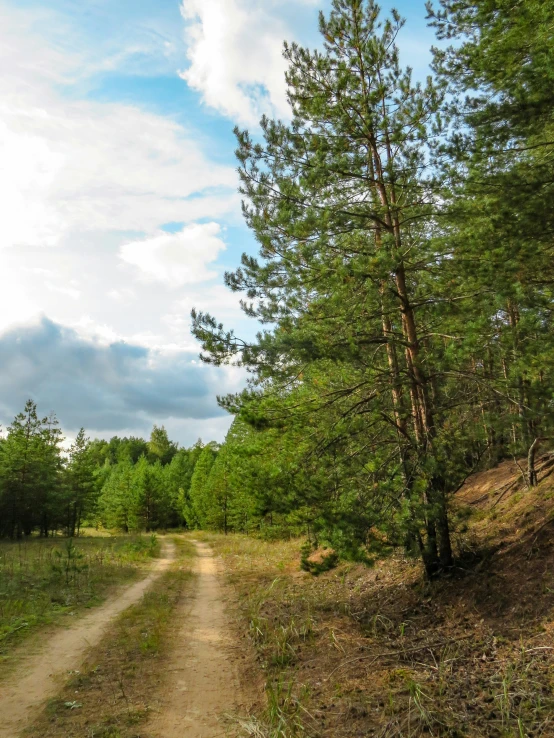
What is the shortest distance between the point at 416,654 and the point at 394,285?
6.66 m

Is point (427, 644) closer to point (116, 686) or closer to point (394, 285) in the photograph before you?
point (116, 686)

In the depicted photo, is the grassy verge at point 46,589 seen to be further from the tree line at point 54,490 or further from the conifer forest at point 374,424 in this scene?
the tree line at point 54,490

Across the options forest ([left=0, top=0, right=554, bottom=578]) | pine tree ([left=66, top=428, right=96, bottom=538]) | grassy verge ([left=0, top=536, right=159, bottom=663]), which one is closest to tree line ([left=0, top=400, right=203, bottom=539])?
pine tree ([left=66, top=428, right=96, bottom=538])

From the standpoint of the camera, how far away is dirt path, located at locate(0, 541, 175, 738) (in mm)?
5512

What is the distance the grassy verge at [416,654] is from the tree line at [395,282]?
110 centimetres

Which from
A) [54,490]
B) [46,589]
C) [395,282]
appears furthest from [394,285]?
[54,490]

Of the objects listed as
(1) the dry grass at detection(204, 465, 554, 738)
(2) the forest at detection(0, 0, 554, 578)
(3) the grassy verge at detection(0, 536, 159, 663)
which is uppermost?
(2) the forest at detection(0, 0, 554, 578)

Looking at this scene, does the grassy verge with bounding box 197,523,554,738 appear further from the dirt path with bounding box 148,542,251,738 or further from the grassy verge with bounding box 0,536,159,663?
the grassy verge with bounding box 0,536,159,663

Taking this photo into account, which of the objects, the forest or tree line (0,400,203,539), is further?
tree line (0,400,203,539)

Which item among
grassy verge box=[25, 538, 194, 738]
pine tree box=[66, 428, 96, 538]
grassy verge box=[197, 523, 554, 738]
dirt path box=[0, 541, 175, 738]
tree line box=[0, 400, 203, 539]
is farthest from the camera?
pine tree box=[66, 428, 96, 538]

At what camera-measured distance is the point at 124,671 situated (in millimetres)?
6820

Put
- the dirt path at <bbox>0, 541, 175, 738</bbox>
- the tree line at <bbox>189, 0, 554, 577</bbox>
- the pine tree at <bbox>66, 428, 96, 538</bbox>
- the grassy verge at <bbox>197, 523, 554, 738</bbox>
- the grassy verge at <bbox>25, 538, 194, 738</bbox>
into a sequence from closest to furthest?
the grassy verge at <bbox>197, 523, 554, 738</bbox>, the grassy verge at <bbox>25, 538, 194, 738</bbox>, the dirt path at <bbox>0, 541, 175, 738</bbox>, the tree line at <bbox>189, 0, 554, 577</bbox>, the pine tree at <bbox>66, 428, 96, 538</bbox>

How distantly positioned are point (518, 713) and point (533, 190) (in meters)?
7.81

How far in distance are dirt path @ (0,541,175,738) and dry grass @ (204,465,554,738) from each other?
2698mm
